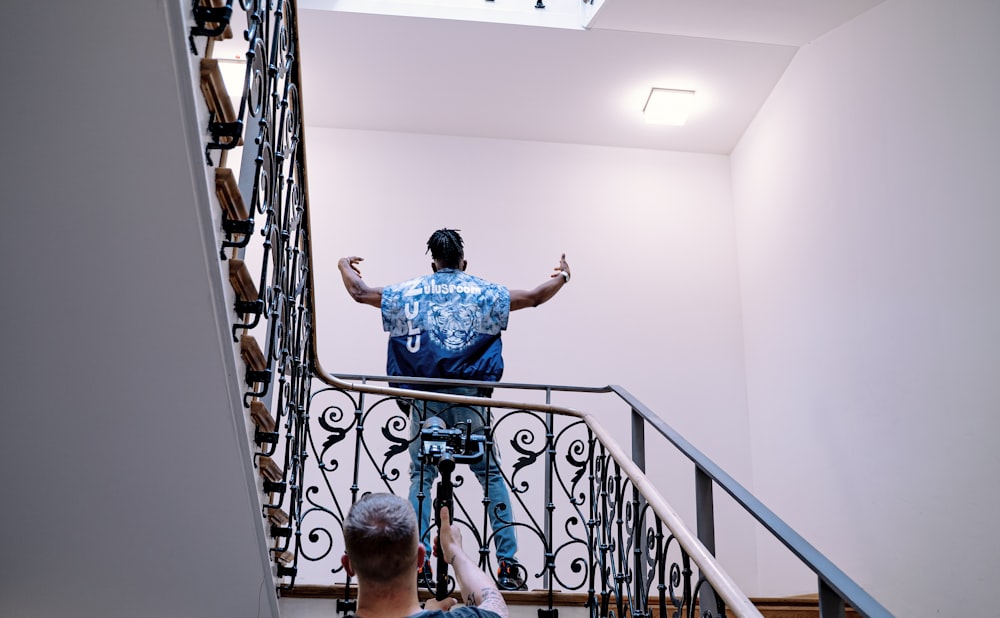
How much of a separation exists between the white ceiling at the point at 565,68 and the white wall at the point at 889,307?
38 cm

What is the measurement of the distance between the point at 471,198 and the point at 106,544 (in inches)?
191

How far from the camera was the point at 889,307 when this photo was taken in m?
5.38

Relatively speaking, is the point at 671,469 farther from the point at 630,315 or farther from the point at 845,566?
the point at 845,566

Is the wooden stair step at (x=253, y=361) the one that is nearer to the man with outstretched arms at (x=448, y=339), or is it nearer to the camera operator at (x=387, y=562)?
the camera operator at (x=387, y=562)

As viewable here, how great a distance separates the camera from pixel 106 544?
3504mm

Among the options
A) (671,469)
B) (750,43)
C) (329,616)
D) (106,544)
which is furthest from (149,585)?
(750,43)

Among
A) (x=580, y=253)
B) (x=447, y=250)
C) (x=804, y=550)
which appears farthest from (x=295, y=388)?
(x=580, y=253)

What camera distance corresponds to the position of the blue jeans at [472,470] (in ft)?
15.0

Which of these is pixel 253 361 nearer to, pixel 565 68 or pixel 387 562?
pixel 387 562

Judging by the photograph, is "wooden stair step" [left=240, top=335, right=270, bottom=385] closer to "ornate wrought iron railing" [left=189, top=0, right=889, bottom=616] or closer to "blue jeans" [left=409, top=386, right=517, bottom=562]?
"ornate wrought iron railing" [left=189, top=0, right=889, bottom=616]

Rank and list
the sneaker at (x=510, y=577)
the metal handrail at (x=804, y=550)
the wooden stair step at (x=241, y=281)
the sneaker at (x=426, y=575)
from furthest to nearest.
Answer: the sneaker at (x=510, y=577)
the sneaker at (x=426, y=575)
the wooden stair step at (x=241, y=281)
the metal handrail at (x=804, y=550)

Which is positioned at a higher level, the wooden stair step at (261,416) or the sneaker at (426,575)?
the wooden stair step at (261,416)

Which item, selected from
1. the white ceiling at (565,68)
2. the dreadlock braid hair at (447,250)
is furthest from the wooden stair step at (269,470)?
the white ceiling at (565,68)

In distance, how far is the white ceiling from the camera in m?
6.40
